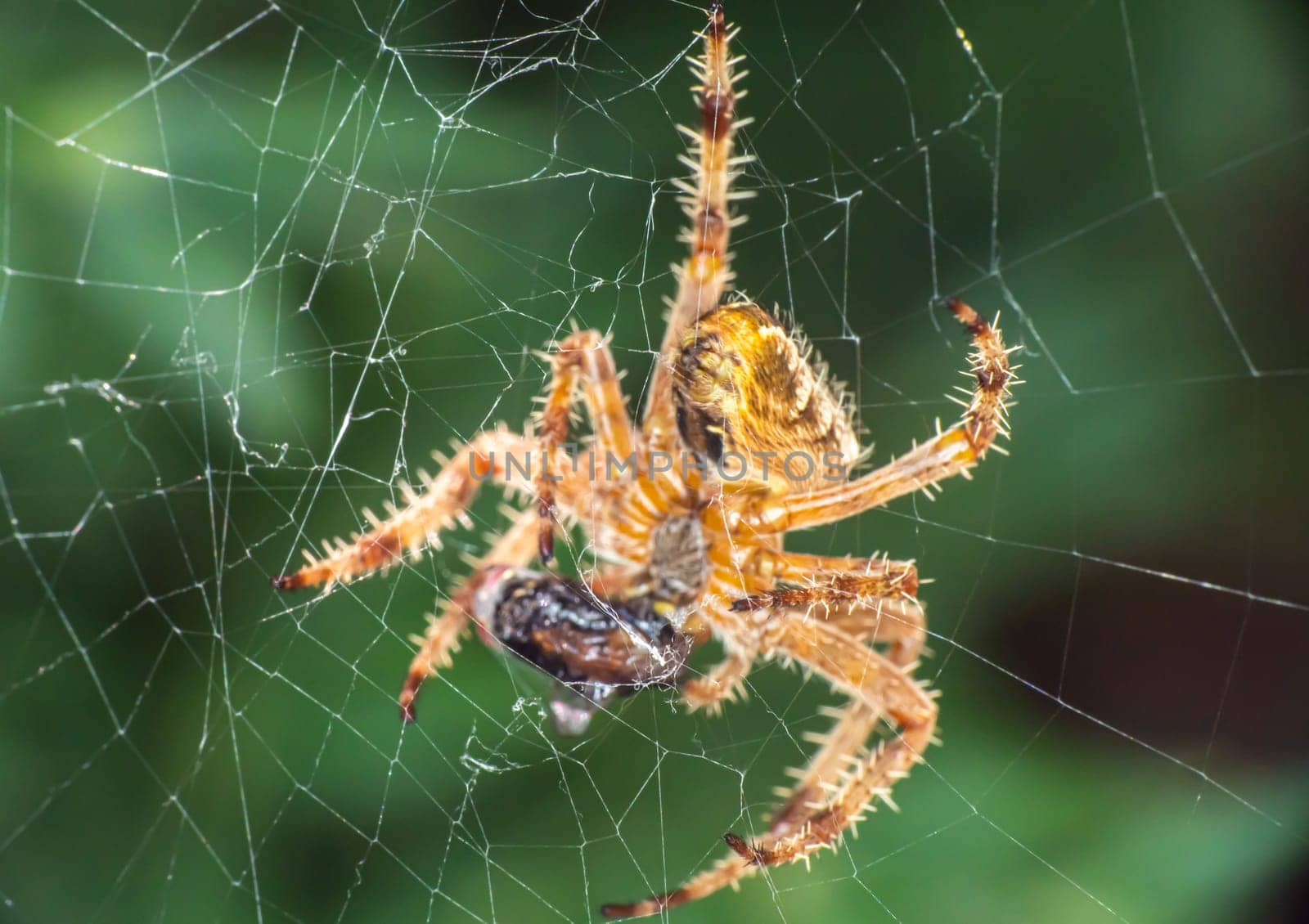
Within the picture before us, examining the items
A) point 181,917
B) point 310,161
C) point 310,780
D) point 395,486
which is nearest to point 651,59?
point 310,161

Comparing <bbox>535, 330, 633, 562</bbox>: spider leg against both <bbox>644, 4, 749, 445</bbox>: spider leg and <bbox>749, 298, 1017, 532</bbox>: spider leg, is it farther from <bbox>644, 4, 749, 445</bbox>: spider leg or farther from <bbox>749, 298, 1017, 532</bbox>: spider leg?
<bbox>749, 298, 1017, 532</bbox>: spider leg

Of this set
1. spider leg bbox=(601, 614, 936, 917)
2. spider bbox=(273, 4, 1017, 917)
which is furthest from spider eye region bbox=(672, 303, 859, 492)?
spider leg bbox=(601, 614, 936, 917)

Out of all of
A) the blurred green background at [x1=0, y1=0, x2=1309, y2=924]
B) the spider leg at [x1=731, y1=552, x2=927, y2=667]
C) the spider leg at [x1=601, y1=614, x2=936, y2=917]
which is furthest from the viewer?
the blurred green background at [x1=0, y1=0, x2=1309, y2=924]

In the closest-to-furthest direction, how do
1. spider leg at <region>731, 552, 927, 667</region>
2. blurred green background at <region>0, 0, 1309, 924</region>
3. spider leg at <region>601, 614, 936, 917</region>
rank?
1. spider leg at <region>731, 552, 927, 667</region>
2. spider leg at <region>601, 614, 936, 917</region>
3. blurred green background at <region>0, 0, 1309, 924</region>

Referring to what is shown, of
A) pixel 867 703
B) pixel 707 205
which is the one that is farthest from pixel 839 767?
pixel 707 205

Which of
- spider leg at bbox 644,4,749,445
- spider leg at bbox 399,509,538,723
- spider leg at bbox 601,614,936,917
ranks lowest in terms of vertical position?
spider leg at bbox 601,614,936,917

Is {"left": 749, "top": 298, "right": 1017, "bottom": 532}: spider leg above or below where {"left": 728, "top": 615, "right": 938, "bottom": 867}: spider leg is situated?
above
